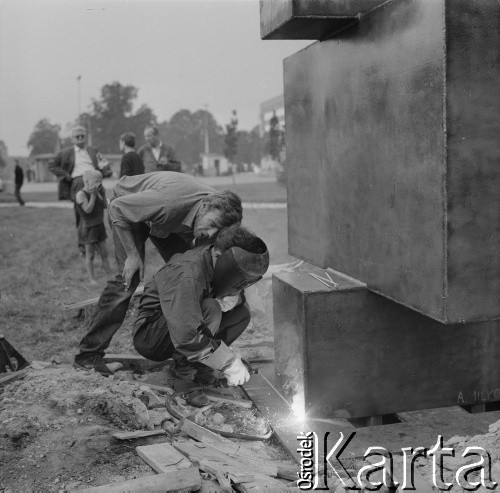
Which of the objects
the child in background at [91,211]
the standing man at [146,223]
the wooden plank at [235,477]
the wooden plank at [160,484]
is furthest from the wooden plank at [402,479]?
the child in background at [91,211]

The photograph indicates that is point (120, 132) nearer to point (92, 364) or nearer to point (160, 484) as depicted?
point (92, 364)

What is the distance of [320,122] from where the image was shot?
388 cm

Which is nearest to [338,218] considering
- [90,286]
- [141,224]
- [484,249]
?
[484,249]

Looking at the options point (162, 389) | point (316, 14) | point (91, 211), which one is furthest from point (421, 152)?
point (91, 211)

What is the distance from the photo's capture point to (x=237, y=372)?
12.2ft

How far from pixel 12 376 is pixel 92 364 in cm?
50

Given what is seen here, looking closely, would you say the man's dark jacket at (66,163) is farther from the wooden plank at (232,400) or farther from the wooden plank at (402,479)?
the wooden plank at (402,479)

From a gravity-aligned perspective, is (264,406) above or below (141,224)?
below

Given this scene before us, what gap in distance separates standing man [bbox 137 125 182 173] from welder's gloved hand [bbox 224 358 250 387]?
15.9 feet

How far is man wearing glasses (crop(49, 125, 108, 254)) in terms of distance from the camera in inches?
306

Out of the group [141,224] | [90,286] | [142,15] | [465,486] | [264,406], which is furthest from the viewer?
[142,15]

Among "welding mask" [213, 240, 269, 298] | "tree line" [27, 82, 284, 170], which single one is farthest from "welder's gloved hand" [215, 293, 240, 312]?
"tree line" [27, 82, 284, 170]

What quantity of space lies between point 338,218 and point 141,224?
1407 mm

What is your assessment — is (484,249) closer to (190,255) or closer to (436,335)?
(436,335)
